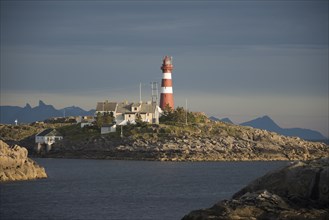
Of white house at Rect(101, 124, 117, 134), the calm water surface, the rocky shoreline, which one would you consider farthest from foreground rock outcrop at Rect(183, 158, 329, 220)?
white house at Rect(101, 124, 117, 134)

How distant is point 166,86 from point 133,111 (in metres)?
7.56

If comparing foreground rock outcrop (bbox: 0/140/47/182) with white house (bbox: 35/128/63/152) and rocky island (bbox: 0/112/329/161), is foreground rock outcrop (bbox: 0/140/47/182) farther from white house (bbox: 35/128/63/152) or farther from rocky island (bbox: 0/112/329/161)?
white house (bbox: 35/128/63/152)

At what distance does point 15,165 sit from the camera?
70562mm

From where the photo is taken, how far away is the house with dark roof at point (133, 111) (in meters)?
127

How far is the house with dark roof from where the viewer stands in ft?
417

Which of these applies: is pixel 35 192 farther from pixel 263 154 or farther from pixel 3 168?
pixel 263 154

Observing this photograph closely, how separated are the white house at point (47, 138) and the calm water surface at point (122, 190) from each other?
19.5 metres

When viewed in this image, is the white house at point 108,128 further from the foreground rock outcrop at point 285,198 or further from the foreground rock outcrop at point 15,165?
the foreground rock outcrop at point 285,198

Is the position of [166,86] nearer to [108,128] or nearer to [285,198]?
[108,128]

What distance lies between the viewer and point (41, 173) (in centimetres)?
7675

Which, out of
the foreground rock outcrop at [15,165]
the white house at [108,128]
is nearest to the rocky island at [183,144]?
the white house at [108,128]

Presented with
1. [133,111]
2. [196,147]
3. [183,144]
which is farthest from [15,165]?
[133,111]

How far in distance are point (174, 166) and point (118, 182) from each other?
25.2 meters

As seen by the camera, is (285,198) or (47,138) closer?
(285,198)
